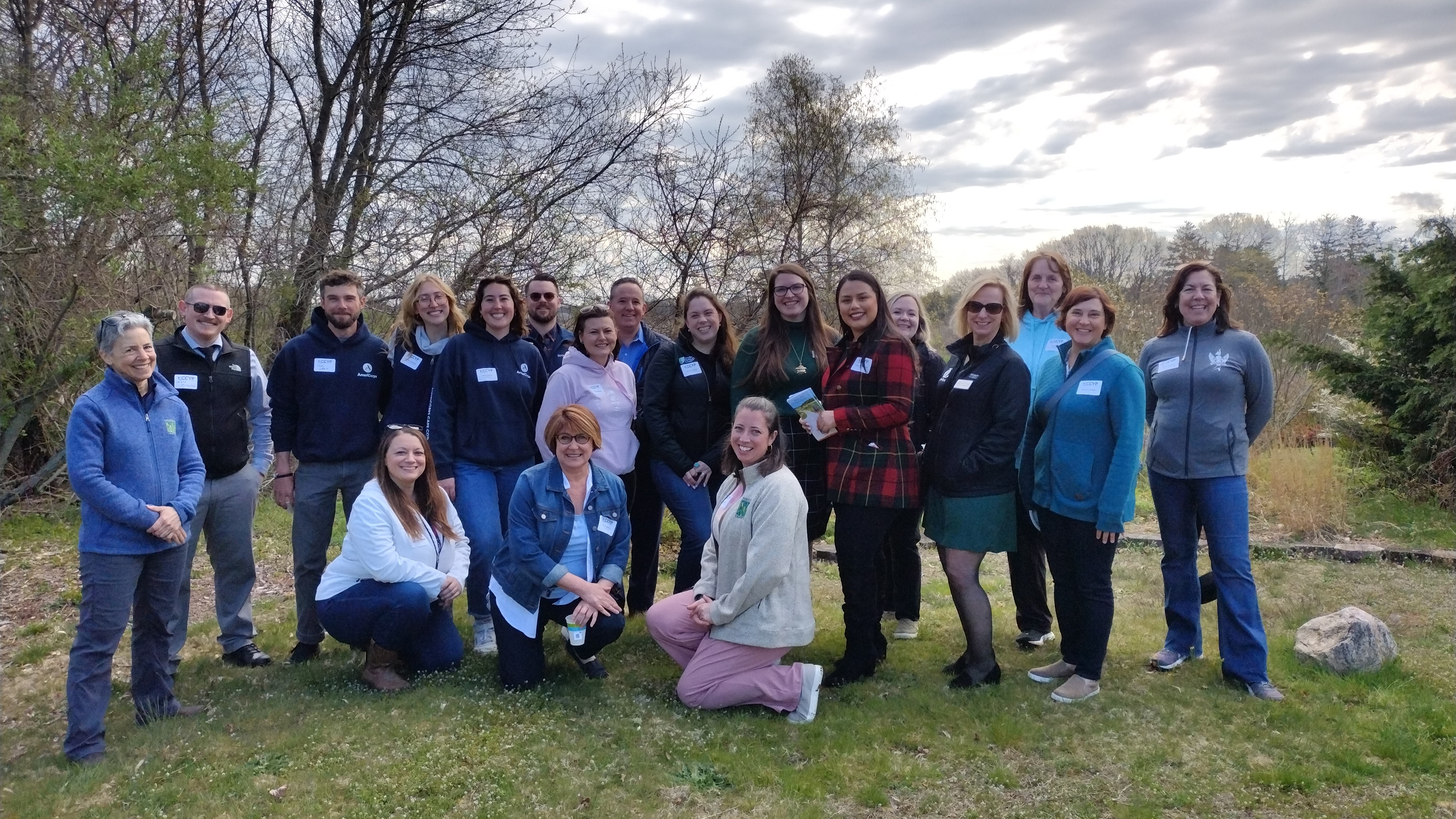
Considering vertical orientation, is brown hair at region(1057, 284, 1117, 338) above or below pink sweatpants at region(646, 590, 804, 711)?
above

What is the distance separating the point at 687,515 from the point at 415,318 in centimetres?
209

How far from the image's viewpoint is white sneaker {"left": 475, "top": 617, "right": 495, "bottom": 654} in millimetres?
4969

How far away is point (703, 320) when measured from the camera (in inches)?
198

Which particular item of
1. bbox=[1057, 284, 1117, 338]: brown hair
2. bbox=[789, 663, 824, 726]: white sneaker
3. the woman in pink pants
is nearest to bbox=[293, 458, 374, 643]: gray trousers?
the woman in pink pants

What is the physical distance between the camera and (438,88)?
11117mm

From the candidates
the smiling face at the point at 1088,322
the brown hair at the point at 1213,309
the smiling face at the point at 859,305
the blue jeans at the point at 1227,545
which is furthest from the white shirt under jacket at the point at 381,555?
the brown hair at the point at 1213,309

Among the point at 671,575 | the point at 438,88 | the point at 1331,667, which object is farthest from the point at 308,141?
the point at 1331,667

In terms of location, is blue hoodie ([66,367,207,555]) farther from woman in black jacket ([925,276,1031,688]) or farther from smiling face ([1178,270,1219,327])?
smiling face ([1178,270,1219,327])

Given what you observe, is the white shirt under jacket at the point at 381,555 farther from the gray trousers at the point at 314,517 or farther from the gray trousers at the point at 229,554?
the gray trousers at the point at 229,554

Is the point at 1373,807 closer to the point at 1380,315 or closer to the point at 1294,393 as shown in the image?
the point at 1380,315

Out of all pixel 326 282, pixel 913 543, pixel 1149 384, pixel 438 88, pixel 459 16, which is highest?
pixel 459 16

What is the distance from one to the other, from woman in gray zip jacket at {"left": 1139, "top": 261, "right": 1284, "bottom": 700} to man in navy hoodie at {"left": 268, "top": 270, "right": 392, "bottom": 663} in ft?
14.7

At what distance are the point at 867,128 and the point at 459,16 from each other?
969cm

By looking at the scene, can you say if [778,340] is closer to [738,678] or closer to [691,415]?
[691,415]
